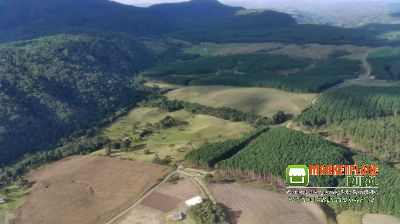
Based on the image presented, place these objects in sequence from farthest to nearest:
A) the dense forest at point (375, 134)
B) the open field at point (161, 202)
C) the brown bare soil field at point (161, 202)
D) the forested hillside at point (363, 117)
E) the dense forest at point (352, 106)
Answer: the dense forest at point (352, 106) < the forested hillside at point (363, 117) < the dense forest at point (375, 134) < the brown bare soil field at point (161, 202) < the open field at point (161, 202)

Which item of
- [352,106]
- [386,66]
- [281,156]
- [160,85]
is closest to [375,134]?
[352,106]

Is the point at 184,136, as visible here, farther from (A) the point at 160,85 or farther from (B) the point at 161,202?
(A) the point at 160,85

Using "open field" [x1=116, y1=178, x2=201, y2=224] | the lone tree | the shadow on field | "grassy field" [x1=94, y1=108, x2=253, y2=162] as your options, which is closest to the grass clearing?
the shadow on field

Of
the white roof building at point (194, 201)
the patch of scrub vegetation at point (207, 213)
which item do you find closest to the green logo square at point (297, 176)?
the patch of scrub vegetation at point (207, 213)

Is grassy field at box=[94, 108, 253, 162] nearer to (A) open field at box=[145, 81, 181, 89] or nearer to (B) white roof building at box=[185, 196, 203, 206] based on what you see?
(B) white roof building at box=[185, 196, 203, 206]

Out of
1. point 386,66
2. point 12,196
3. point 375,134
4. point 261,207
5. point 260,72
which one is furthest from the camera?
point 260,72

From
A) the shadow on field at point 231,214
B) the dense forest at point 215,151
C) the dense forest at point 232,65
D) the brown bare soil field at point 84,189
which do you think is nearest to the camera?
the shadow on field at point 231,214

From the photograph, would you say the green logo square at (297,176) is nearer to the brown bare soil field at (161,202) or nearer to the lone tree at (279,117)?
the brown bare soil field at (161,202)
